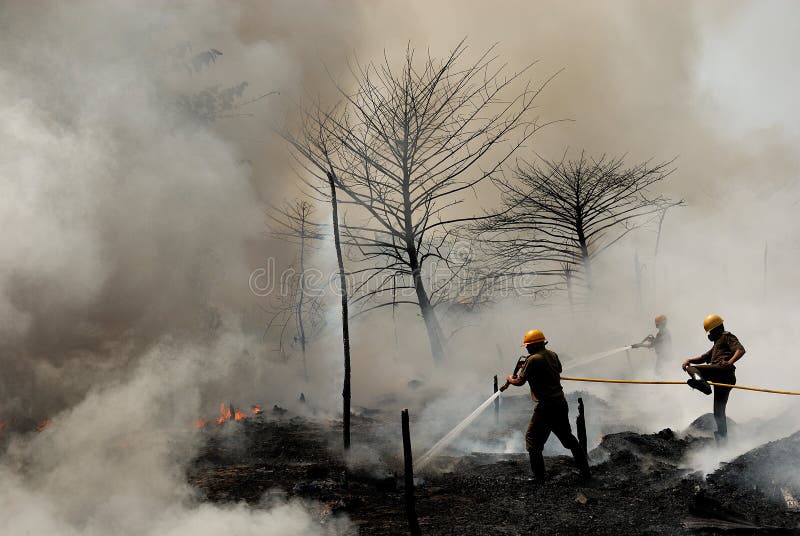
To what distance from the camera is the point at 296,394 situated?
12312 mm

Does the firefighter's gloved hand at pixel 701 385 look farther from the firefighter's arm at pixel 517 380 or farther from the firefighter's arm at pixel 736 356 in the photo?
the firefighter's arm at pixel 517 380

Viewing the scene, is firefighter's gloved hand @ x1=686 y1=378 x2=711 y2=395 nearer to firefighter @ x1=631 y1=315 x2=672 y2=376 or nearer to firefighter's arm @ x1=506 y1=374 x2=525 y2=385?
firefighter's arm @ x1=506 y1=374 x2=525 y2=385

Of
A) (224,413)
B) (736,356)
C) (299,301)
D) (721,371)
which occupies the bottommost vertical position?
(224,413)

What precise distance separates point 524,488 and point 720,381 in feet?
8.14

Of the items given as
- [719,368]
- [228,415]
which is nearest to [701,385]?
[719,368]

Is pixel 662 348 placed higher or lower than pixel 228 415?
higher

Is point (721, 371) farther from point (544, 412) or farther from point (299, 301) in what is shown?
point (299, 301)

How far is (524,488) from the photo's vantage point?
6074 millimetres

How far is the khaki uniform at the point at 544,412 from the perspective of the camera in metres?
6.12

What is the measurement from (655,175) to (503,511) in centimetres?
1491

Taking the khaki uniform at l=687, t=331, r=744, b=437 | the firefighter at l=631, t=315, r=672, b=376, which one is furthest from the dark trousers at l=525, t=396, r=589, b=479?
the firefighter at l=631, t=315, r=672, b=376

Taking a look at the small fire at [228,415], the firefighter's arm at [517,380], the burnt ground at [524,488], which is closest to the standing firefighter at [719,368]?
the burnt ground at [524,488]

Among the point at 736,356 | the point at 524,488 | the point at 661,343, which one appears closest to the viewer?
the point at 524,488

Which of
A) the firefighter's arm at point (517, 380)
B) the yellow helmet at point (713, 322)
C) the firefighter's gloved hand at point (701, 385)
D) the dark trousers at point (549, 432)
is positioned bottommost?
the dark trousers at point (549, 432)
